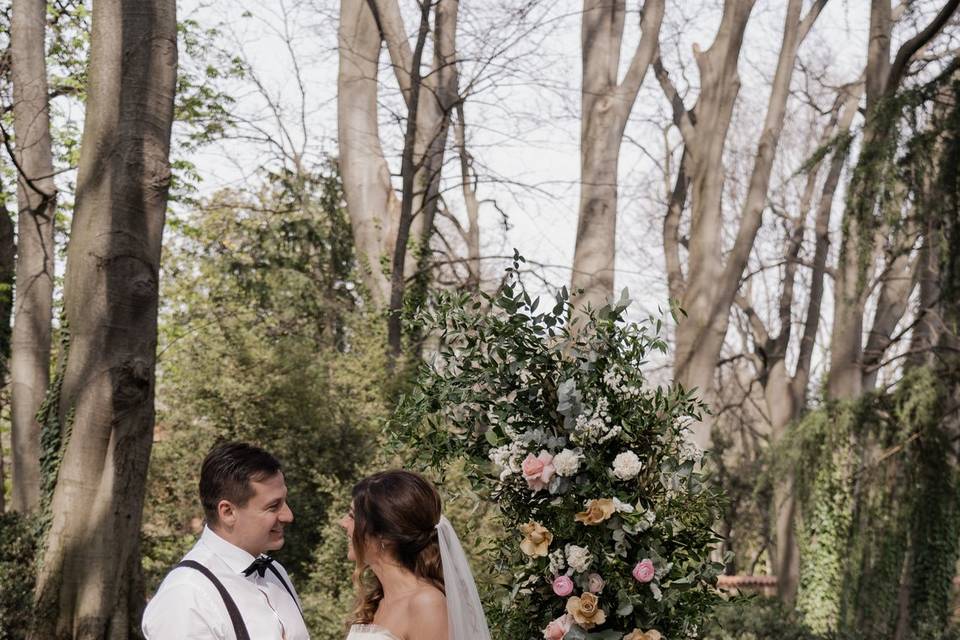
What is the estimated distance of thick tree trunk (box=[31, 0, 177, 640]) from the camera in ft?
24.6

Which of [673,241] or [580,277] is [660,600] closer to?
[580,277]

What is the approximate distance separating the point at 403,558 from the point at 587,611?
1.32m

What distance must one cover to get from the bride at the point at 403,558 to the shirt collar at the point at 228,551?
0.37 m

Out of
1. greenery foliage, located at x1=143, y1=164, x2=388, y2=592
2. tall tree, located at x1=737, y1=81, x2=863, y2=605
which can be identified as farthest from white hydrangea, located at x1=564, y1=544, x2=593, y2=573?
tall tree, located at x1=737, y1=81, x2=863, y2=605

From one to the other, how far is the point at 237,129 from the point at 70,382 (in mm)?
12228

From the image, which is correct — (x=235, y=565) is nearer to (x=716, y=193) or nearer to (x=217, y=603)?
(x=217, y=603)

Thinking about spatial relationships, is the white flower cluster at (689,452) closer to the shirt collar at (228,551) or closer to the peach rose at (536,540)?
the peach rose at (536,540)

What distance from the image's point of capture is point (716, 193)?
16.8 meters

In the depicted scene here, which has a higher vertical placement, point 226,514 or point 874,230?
point 874,230

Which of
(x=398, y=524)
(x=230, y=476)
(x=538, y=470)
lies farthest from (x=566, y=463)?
(x=230, y=476)

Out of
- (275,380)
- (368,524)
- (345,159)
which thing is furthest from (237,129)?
(368,524)

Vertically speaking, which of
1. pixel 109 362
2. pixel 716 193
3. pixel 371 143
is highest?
pixel 371 143

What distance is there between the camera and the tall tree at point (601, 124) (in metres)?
14.4

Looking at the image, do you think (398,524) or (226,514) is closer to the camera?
(226,514)
